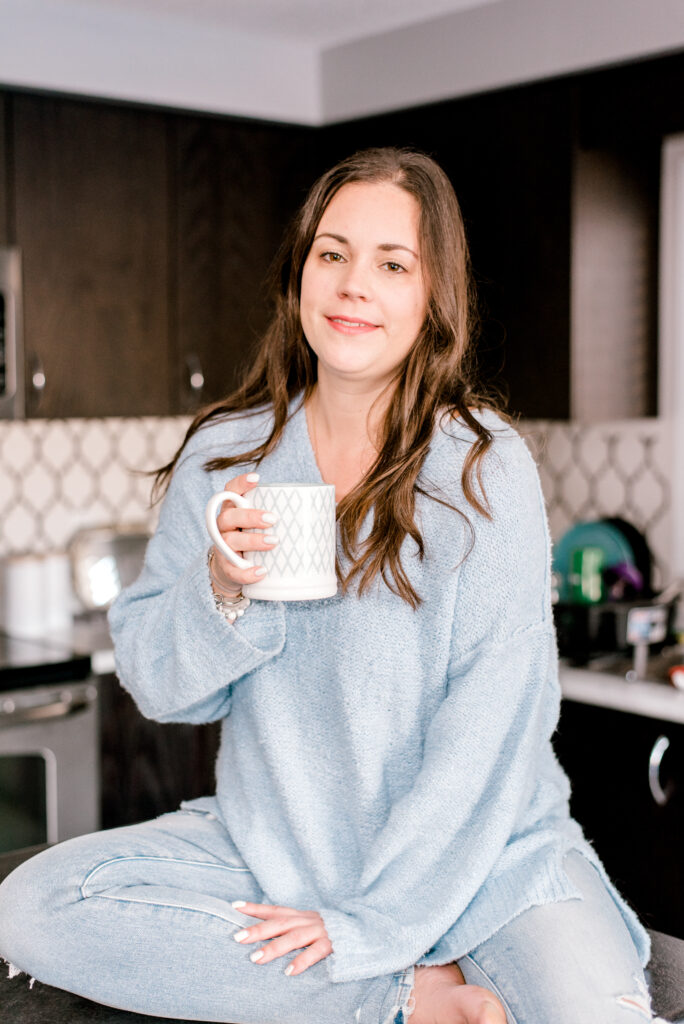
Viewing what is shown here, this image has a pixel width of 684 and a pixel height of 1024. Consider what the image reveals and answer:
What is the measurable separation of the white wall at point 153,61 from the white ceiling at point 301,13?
4 cm

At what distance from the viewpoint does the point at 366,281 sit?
1.56m

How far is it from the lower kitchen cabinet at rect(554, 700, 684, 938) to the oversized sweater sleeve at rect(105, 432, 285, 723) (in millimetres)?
1168

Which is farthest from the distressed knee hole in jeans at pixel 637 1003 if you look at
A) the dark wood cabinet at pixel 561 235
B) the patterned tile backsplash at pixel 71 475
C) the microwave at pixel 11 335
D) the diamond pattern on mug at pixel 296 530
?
the patterned tile backsplash at pixel 71 475

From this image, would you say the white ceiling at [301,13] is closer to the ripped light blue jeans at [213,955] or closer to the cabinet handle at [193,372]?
the cabinet handle at [193,372]

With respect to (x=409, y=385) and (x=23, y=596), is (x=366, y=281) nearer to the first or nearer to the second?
(x=409, y=385)

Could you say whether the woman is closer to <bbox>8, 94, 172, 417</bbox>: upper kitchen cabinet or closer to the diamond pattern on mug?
the diamond pattern on mug

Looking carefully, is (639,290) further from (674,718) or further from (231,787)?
(231,787)

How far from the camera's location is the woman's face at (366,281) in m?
1.57

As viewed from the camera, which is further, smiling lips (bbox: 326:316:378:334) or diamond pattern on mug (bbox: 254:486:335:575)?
smiling lips (bbox: 326:316:378:334)

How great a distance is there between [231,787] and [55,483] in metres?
1.94

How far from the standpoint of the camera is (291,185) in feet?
11.0

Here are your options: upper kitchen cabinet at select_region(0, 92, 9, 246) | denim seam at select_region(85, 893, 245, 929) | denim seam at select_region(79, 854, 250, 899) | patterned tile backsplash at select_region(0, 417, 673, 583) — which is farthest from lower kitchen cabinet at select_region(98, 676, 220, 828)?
denim seam at select_region(85, 893, 245, 929)

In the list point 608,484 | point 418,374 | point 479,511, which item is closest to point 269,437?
point 418,374

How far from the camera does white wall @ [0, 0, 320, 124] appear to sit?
2891 mm
